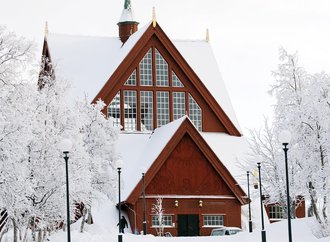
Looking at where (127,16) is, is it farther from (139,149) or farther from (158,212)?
(158,212)

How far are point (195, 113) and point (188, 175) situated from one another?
9192 mm

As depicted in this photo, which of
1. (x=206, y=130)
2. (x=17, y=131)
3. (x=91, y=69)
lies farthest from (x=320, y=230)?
(x=91, y=69)

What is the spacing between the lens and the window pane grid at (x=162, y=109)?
54906mm

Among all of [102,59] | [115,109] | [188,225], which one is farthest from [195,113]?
[188,225]

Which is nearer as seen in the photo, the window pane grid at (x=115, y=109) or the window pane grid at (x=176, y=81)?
the window pane grid at (x=115, y=109)

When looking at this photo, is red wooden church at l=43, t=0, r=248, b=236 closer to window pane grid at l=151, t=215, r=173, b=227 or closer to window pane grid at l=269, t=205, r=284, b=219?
window pane grid at l=151, t=215, r=173, b=227

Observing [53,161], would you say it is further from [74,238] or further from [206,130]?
[206,130]

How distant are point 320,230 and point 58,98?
1369cm

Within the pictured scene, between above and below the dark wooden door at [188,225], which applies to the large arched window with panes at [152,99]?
above

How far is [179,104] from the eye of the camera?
55.7 metres

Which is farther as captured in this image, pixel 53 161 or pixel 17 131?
pixel 53 161

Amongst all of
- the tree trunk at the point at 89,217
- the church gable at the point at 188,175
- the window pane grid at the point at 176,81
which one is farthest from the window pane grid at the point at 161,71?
the tree trunk at the point at 89,217

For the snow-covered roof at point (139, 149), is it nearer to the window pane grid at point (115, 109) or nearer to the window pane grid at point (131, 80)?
the window pane grid at point (115, 109)

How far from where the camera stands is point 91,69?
5772cm
